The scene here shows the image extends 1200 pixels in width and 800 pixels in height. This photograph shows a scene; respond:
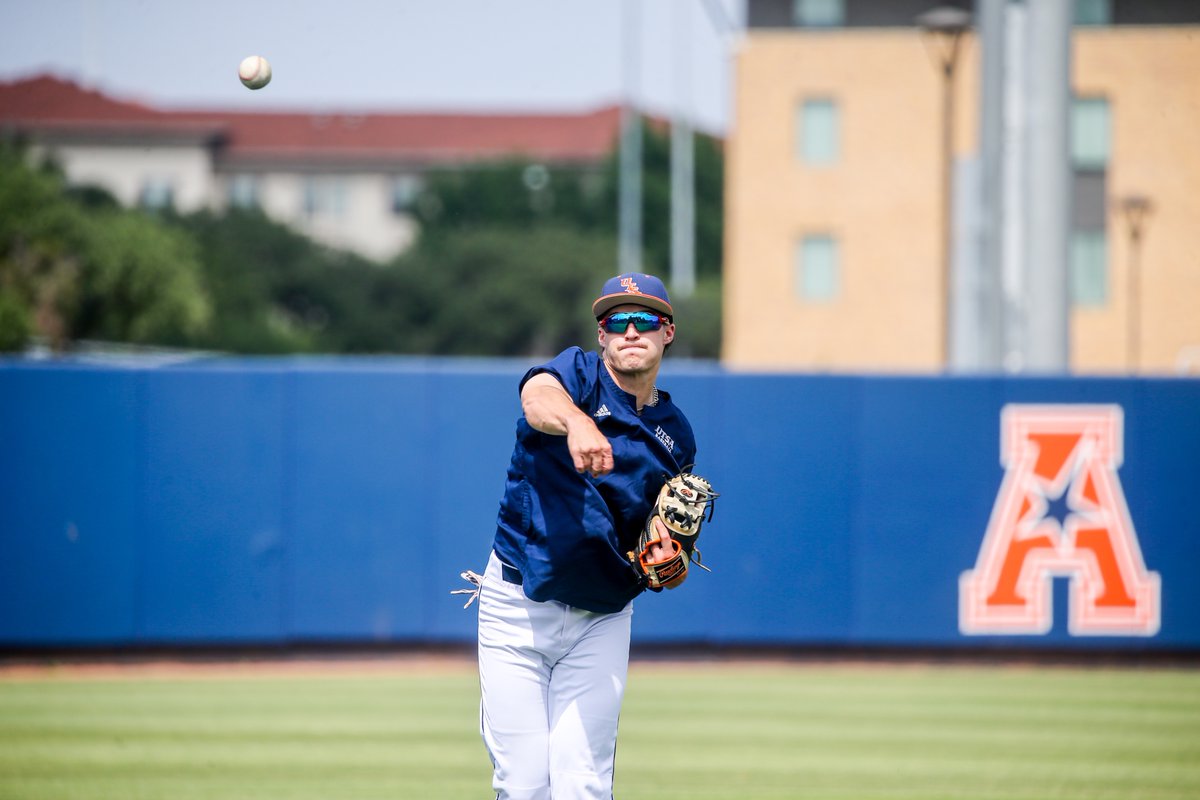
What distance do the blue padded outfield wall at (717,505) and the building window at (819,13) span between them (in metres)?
28.6

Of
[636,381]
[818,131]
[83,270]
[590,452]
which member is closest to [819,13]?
[818,131]

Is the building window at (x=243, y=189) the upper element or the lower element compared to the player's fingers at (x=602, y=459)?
upper

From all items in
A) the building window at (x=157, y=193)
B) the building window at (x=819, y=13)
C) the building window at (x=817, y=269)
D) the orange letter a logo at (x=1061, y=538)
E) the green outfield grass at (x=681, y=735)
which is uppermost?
the building window at (x=819, y=13)

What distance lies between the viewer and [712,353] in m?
68.1

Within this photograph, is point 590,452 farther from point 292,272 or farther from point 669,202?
point 669,202

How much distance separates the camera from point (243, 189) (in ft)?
268

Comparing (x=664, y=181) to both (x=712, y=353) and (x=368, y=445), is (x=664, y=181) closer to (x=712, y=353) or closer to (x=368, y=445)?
(x=712, y=353)

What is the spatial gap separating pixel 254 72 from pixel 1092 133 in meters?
33.1

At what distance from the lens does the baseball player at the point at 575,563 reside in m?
4.75

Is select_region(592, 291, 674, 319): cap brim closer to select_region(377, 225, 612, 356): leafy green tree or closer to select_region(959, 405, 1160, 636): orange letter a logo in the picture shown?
select_region(959, 405, 1160, 636): orange letter a logo

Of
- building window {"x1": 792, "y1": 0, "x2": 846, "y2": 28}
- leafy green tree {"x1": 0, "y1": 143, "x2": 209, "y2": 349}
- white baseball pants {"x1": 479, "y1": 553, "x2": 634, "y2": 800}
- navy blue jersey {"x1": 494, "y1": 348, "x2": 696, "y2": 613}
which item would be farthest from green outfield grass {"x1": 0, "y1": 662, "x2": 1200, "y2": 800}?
building window {"x1": 792, "y1": 0, "x2": 846, "y2": 28}

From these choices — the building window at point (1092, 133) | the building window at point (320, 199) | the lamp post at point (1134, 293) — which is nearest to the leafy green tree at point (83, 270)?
the building window at point (1092, 133)

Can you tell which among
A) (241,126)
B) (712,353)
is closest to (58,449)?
(712,353)

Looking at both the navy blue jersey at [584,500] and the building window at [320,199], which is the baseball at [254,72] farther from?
the building window at [320,199]
